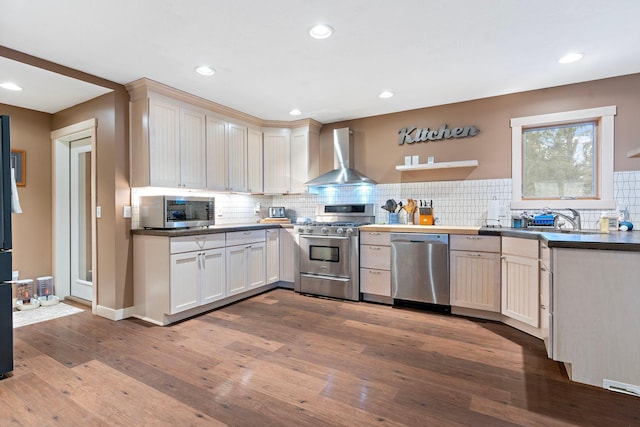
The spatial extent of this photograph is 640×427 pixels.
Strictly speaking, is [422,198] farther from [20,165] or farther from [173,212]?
[20,165]

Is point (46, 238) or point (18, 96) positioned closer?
point (18, 96)

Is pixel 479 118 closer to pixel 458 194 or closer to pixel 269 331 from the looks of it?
pixel 458 194

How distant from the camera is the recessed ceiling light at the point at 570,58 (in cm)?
276

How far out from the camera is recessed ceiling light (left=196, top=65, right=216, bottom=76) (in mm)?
2990

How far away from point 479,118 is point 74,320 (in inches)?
196

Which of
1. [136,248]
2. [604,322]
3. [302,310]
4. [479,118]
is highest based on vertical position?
[479,118]

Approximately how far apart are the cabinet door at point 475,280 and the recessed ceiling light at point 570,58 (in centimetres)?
183

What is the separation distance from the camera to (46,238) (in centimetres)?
406

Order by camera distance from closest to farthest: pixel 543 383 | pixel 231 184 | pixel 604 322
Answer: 1. pixel 604 322
2. pixel 543 383
3. pixel 231 184

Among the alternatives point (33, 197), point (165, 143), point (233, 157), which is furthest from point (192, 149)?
point (33, 197)

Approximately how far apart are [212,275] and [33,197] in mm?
2493

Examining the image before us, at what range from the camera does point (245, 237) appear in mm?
4027

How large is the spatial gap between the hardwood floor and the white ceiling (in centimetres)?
243

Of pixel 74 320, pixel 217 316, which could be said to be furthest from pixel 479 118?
pixel 74 320
